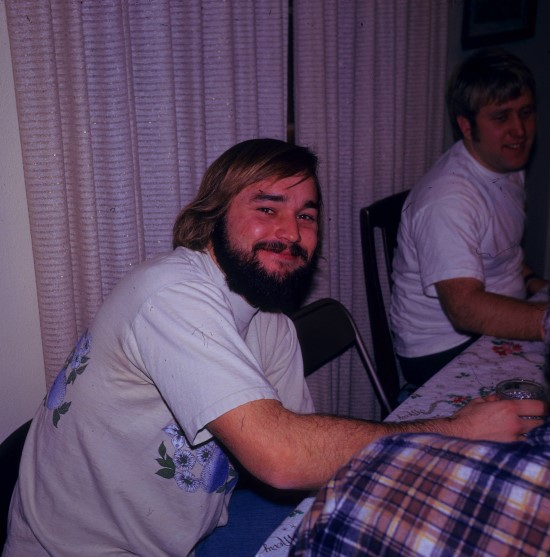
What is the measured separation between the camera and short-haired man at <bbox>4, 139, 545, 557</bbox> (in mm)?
1006

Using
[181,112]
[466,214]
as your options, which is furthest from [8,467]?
[466,214]

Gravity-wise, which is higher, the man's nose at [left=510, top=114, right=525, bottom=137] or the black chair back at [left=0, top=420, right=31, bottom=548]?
the man's nose at [left=510, top=114, right=525, bottom=137]

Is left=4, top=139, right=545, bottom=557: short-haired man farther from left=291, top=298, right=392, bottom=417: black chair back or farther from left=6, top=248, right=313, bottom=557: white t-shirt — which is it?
left=291, top=298, right=392, bottom=417: black chair back

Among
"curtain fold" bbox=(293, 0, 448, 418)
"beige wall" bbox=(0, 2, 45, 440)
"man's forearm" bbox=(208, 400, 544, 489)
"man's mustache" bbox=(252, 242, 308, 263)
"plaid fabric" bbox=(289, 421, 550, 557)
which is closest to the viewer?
"plaid fabric" bbox=(289, 421, 550, 557)

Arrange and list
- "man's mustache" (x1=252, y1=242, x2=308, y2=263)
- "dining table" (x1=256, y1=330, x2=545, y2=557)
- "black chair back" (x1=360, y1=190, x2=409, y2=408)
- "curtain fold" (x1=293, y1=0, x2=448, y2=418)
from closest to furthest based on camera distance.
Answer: "dining table" (x1=256, y1=330, x2=545, y2=557)
"man's mustache" (x1=252, y1=242, x2=308, y2=263)
"black chair back" (x1=360, y1=190, x2=409, y2=408)
"curtain fold" (x1=293, y1=0, x2=448, y2=418)

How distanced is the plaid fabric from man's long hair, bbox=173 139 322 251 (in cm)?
87

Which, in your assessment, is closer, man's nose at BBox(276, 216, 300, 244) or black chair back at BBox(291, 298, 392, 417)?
man's nose at BBox(276, 216, 300, 244)

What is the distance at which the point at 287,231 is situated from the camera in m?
1.38

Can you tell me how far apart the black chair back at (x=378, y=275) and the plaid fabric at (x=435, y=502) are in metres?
1.40

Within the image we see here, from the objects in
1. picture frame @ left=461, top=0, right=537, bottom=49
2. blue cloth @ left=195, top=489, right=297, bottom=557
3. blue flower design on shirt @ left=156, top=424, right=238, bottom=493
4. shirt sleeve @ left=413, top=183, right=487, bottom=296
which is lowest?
blue cloth @ left=195, top=489, right=297, bottom=557

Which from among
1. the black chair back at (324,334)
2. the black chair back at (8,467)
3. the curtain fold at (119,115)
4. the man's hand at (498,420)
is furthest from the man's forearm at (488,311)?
the black chair back at (8,467)

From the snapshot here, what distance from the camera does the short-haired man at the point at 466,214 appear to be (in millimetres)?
1975

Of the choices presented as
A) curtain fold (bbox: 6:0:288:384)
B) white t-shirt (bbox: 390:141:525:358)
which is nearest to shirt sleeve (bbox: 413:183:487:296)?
white t-shirt (bbox: 390:141:525:358)

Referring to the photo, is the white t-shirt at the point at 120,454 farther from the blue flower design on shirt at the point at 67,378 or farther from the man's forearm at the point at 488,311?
the man's forearm at the point at 488,311
